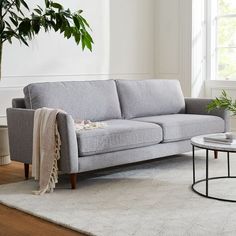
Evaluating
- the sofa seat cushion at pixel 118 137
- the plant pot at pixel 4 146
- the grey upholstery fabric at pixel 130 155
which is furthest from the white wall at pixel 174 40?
the plant pot at pixel 4 146

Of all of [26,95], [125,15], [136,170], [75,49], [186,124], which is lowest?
[136,170]

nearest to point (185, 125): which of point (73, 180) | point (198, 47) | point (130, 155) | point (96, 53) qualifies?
point (130, 155)

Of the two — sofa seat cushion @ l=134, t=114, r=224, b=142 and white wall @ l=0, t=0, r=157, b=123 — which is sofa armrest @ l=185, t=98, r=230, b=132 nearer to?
sofa seat cushion @ l=134, t=114, r=224, b=142

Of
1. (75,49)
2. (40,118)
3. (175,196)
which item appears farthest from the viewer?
(75,49)

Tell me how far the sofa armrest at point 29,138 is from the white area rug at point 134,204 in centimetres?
21

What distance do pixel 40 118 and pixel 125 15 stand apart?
3148mm

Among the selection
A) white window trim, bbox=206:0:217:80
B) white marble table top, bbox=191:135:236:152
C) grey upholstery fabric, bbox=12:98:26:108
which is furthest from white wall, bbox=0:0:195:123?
white marble table top, bbox=191:135:236:152

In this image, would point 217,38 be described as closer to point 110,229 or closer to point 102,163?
point 102,163

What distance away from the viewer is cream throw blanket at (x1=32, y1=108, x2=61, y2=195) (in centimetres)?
369

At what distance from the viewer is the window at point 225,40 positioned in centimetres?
661

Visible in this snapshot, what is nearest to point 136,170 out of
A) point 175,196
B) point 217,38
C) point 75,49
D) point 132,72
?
point 175,196

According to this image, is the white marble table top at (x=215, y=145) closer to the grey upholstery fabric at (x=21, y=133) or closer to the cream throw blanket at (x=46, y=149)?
the cream throw blanket at (x=46, y=149)

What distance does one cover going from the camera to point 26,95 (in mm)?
4141

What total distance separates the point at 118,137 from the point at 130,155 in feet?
0.75
